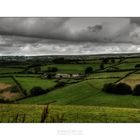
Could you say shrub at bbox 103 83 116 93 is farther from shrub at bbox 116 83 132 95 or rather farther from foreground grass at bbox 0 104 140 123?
foreground grass at bbox 0 104 140 123

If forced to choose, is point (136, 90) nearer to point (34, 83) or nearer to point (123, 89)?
point (123, 89)

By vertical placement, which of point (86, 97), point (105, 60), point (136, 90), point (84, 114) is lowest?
point (84, 114)

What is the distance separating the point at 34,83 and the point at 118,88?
106 cm

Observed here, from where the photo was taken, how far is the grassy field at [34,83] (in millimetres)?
9508

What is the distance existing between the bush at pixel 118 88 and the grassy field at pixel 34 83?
67 cm

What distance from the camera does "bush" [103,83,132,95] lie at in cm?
952

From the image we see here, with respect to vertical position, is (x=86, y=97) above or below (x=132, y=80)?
below

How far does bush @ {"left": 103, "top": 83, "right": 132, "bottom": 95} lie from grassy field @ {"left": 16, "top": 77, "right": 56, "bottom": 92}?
67cm

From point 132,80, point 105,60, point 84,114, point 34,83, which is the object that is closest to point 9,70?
point 34,83

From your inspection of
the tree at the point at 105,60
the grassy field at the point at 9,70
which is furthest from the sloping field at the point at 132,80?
the grassy field at the point at 9,70

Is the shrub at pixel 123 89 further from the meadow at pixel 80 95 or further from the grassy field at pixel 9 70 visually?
the grassy field at pixel 9 70

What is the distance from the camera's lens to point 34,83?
31.2 feet

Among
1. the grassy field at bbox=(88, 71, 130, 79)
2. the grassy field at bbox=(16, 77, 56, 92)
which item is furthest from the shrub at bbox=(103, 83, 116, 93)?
the grassy field at bbox=(16, 77, 56, 92)
